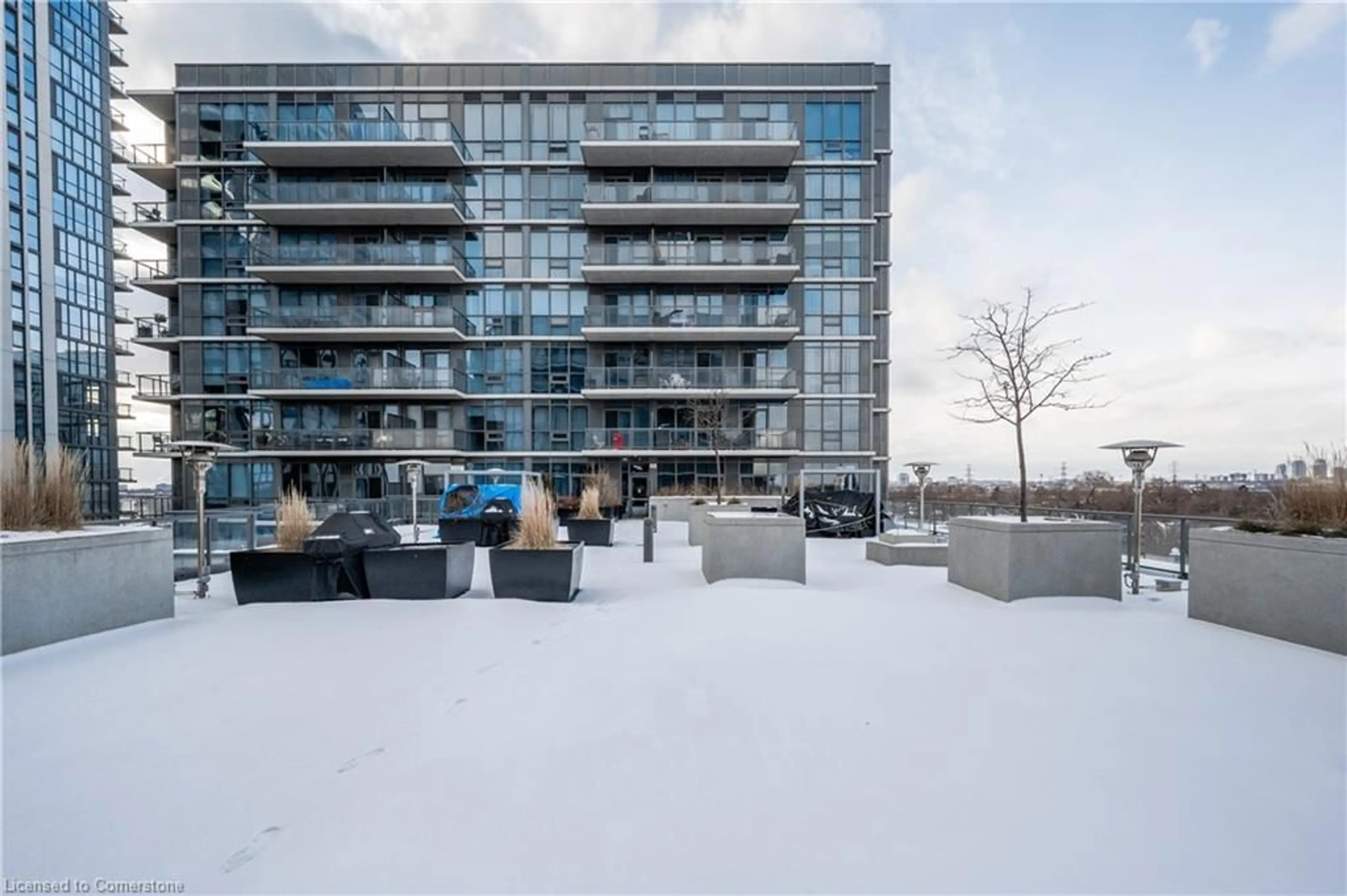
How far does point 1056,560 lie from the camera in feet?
21.7

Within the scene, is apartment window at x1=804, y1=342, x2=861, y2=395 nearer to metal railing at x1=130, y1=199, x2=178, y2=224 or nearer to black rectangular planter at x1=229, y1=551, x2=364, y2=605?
black rectangular planter at x1=229, y1=551, x2=364, y2=605

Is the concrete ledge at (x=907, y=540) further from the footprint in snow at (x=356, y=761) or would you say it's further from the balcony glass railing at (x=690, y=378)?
the balcony glass railing at (x=690, y=378)

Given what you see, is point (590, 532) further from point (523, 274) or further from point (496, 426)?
point (523, 274)

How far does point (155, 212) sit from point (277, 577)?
110 ft

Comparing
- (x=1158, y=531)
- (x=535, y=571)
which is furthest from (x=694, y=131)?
(x=535, y=571)

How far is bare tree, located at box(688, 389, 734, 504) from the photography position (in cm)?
2245

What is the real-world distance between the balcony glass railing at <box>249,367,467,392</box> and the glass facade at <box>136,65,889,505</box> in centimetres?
19

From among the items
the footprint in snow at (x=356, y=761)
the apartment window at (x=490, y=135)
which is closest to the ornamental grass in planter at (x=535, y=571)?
the footprint in snow at (x=356, y=761)

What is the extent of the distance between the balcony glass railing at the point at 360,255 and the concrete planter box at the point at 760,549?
22812 mm

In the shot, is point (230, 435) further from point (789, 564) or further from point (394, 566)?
point (789, 564)

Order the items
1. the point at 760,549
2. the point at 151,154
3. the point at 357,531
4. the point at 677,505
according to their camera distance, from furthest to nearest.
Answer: the point at 151,154, the point at 677,505, the point at 760,549, the point at 357,531

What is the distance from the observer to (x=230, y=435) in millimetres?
26688

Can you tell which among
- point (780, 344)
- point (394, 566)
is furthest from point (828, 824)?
point (780, 344)

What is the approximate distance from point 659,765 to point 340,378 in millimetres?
27614
